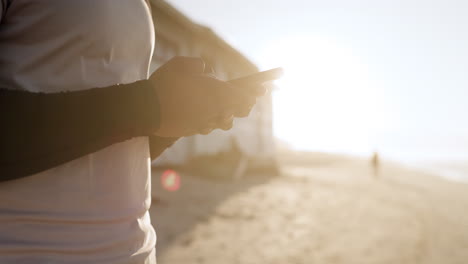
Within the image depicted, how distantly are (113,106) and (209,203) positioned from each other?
5.88 meters

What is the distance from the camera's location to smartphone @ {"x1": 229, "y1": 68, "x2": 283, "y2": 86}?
93 cm

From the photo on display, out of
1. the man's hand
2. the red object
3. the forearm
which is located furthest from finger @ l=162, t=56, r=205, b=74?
the red object

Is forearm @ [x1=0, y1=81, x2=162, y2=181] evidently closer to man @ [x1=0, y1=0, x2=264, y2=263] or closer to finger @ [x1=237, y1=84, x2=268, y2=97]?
man @ [x1=0, y1=0, x2=264, y2=263]

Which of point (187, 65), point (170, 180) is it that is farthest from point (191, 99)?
point (170, 180)

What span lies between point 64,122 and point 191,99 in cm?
27

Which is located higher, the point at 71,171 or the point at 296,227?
the point at 71,171

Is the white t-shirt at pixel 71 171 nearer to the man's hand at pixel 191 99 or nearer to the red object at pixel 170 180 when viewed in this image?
the man's hand at pixel 191 99

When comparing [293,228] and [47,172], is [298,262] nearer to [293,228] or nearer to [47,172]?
[293,228]

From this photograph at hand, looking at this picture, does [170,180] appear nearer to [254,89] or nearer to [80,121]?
[254,89]

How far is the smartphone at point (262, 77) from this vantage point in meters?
0.93

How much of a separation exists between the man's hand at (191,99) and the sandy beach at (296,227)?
322cm

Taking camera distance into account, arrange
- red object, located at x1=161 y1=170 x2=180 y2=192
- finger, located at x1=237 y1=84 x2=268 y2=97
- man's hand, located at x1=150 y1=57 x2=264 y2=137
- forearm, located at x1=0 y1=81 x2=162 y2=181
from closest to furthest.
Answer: forearm, located at x1=0 y1=81 x2=162 y2=181, man's hand, located at x1=150 y1=57 x2=264 y2=137, finger, located at x1=237 y1=84 x2=268 y2=97, red object, located at x1=161 y1=170 x2=180 y2=192

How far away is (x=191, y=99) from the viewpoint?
2.45 feet

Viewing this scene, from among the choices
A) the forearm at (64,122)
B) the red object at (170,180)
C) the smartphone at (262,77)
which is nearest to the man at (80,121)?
the forearm at (64,122)
